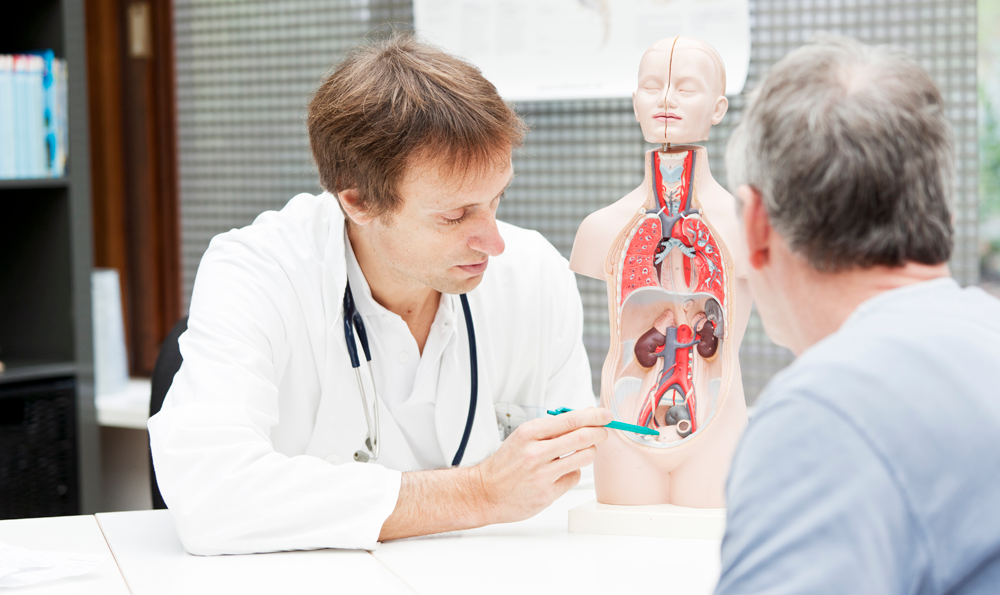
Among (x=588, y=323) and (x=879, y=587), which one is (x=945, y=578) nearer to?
(x=879, y=587)

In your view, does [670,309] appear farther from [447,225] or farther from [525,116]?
[525,116]

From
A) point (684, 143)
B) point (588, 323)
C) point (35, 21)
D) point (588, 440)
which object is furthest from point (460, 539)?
point (35, 21)

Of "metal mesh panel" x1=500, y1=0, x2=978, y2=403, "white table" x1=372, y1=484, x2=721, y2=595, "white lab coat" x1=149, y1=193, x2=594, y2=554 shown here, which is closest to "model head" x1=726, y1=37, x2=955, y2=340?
"white table" x1=372, y1=484, x2=721, y2=595

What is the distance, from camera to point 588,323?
297 cm

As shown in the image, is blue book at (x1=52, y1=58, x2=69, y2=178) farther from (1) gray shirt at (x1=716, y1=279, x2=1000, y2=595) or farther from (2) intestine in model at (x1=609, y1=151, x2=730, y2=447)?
(1) gray shirt at (x1=716, y1=279, x2=1000, y2=595)

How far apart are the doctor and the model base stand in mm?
83

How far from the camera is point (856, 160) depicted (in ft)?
2.57

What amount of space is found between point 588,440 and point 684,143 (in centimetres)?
52

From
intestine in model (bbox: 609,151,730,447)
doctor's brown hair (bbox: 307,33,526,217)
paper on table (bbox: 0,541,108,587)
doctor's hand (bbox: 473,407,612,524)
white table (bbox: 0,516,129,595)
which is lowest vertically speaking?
white table (bbox: 0,516,129,595)

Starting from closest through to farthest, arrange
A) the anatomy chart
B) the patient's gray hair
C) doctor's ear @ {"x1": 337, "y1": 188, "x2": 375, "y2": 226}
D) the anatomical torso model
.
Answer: the patient's gray hair → the anatomical torso model → doctor's ear @ {"x1": 337, "y1": 188, "x2": 375, "y2": 226} → the anatomy chart

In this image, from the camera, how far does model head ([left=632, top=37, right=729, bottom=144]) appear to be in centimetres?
147

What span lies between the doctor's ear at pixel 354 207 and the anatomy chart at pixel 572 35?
3.93 feet

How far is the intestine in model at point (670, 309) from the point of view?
4.93 ft

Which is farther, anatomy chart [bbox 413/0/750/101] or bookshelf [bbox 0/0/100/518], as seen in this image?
bookshelf [bbox 0/0/100/518]
